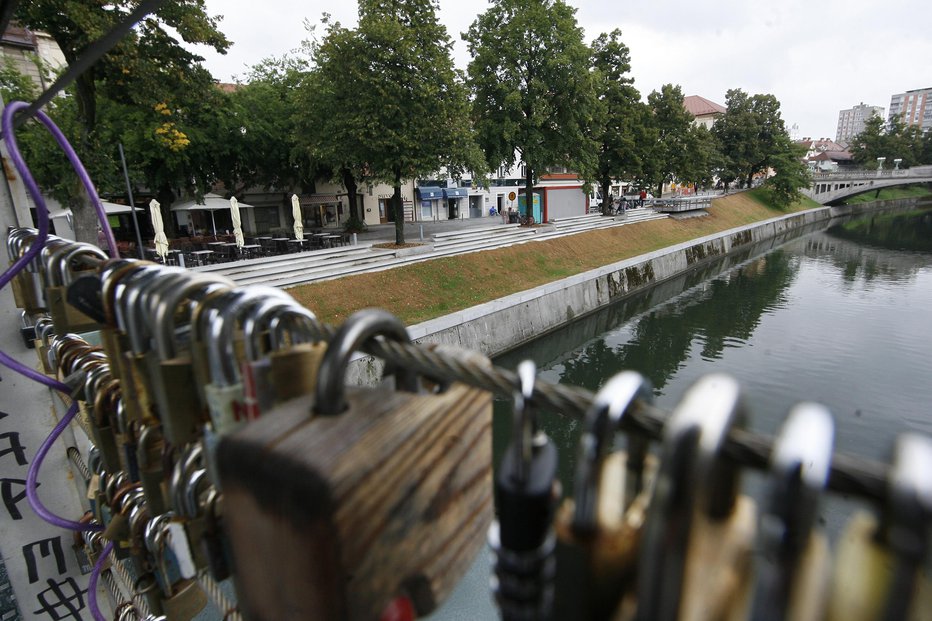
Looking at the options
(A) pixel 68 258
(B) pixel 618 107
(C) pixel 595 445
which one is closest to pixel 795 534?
(C) pixel 595 445

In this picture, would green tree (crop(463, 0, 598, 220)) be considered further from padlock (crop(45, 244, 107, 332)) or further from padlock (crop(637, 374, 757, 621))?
padlock (crop(637, 374, 757, 621))

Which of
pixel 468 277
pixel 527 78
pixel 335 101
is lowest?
pixel 468 277

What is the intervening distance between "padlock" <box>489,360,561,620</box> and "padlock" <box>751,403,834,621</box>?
0.25 meters

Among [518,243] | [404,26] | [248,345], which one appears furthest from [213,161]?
[248,345]

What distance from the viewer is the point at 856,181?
216 ft

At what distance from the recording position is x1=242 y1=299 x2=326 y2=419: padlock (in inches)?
39.4

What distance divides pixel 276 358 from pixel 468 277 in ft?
59.3

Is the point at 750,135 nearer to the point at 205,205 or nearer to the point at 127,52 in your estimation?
the point at 205,205

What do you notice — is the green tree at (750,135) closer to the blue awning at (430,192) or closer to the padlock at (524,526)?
the blue awning at (430,192)

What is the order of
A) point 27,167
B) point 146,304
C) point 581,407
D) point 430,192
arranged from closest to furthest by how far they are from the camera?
point 581,407 < point 146,304 < point 27,167 < point 430,192

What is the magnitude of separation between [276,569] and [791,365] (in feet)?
60.8

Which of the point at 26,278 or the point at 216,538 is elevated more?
the point at 26,278

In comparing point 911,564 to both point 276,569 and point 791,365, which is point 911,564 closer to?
point 276,569

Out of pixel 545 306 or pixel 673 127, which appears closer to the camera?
pixel 545 306
